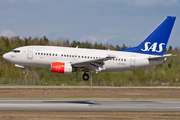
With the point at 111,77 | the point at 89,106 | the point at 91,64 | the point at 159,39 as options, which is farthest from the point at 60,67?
the point at 111,77

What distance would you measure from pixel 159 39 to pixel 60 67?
16631 mm

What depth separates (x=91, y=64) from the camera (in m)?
38.4

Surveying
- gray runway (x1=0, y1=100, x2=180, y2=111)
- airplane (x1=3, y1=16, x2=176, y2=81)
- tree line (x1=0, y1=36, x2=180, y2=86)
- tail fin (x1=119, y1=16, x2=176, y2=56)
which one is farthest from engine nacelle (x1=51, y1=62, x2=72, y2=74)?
tree line (x1=0, y1=36, x2=180, y2=86)

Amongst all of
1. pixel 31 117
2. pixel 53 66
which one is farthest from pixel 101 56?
pixel 31 117

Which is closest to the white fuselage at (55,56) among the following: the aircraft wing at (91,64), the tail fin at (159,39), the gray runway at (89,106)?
the aircraft wing at (91,64)

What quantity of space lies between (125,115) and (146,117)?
1.70 meters

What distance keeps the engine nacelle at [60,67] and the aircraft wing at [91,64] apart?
896mm

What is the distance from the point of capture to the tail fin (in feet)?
141

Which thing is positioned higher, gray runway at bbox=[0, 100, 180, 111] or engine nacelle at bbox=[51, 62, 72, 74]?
engine nacelle at bbox=[51, 62, 72, 74]

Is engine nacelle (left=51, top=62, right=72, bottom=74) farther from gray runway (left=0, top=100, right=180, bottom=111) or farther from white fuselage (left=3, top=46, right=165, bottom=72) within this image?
gray runway (left=0, top=100, right=180, bottom=111)

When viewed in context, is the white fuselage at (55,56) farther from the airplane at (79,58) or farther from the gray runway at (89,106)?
the gray runway at (89,106)

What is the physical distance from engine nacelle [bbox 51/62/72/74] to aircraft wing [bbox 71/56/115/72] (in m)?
0.90

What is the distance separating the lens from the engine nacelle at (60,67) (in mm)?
36438

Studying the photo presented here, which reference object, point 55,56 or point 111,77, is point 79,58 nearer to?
point 55,56
